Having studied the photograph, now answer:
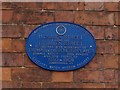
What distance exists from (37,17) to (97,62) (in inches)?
27.9

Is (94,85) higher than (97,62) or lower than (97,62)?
lower

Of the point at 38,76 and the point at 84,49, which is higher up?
the point at 84,49

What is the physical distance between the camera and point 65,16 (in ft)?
12.8

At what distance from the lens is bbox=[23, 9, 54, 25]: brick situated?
Answer: 3.90 m

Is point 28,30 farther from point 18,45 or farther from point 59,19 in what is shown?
point 59,19

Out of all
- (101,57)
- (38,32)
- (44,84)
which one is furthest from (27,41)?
(101,57)

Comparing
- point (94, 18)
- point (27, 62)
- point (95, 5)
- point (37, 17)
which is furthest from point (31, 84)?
Answer: point (95, 5)

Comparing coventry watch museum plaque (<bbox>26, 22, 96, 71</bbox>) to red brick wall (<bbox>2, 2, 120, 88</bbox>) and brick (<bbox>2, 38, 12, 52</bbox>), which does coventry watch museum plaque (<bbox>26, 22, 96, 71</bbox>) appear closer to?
red brick wall (<bbox>2, 2, 120, 88</bbox>)

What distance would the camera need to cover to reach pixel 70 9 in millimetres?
3914

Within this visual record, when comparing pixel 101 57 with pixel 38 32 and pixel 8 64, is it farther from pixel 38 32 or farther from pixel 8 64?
pixel 8 64

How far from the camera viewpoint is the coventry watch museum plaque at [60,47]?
3.84 m

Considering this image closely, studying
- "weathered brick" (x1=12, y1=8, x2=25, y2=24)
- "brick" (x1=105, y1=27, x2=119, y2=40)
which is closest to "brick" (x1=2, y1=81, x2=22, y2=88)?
"weathered brick" (x1=12, y1=8, x2=25, y2=24)

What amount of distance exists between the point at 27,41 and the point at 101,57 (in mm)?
711

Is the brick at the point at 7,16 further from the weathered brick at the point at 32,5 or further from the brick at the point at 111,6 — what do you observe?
the brick at the point at 111,6
